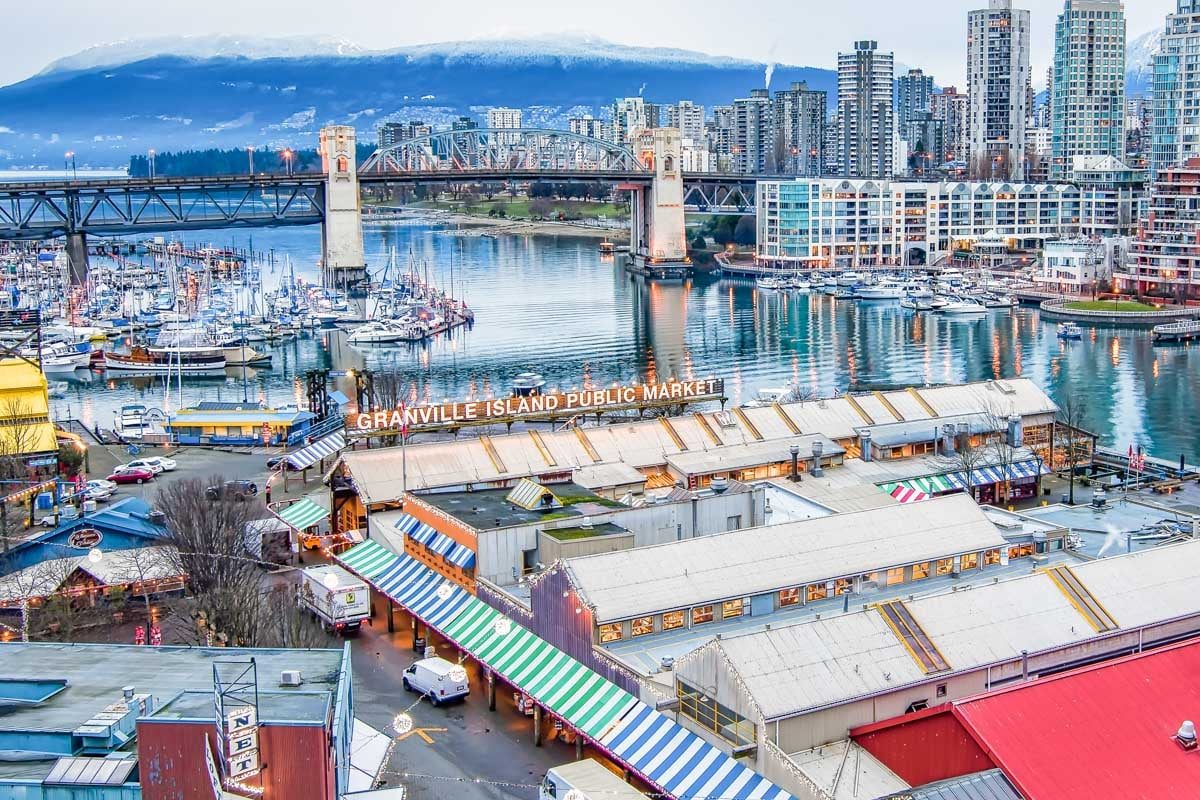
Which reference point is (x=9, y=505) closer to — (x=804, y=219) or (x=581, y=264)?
(x=804, y=219)

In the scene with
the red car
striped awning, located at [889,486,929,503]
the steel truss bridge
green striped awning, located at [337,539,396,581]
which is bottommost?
the red car

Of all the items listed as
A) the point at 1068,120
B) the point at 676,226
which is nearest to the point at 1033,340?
the point at 676,226

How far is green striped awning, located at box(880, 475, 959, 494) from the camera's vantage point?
30.0m

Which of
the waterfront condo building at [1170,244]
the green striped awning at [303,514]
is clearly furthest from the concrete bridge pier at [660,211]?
the green striped awning at [303,514]

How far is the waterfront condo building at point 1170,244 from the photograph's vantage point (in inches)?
3017

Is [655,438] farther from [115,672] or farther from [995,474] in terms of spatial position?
[115,672]

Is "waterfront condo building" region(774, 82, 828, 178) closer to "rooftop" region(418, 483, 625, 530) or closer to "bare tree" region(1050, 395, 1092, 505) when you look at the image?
"bare tree" region(1050, 395, 1092, 505)

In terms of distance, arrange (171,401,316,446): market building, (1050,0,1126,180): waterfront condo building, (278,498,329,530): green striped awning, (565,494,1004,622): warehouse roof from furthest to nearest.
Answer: (1050,0,1126,180): waterfront condo building
(171,401,316,446): market building
(278,498,329,530): green striped awning
(565,494,1004,622): warehouse roof

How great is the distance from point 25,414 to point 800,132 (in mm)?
161926

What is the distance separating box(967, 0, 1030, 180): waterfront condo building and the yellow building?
132m

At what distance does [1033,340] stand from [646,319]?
1997 centimetres

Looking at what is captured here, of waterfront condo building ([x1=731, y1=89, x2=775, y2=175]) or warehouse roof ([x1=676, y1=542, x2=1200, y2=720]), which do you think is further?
waterfront condo building ([x1=731, y1=89, x2=775, y2=175])

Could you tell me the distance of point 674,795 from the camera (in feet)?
53.9

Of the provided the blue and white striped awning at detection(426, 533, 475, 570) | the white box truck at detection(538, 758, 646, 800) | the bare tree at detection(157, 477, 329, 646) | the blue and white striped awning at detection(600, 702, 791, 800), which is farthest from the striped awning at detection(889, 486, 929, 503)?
the white box truck at detection(538, 758, 646, 800)
